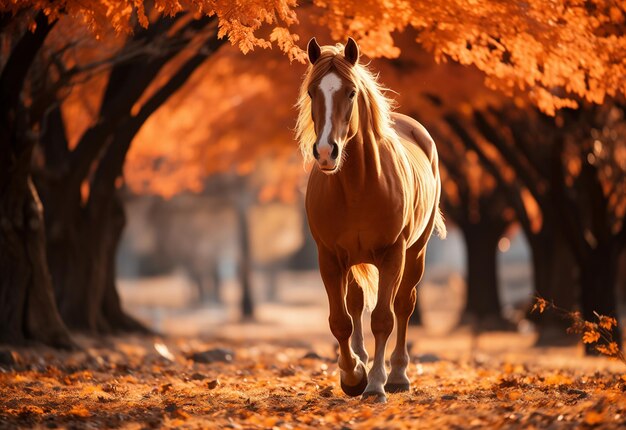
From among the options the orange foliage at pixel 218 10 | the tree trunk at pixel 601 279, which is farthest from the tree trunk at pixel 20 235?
the tree trunk at pixel 601 279

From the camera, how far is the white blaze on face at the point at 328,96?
23.8 feet

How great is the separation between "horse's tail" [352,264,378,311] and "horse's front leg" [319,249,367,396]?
1.24 ft

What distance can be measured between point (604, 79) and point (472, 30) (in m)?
1.47

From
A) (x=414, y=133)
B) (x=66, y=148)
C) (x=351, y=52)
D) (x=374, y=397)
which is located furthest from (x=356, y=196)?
(x=66, y=148)

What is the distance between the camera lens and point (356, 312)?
9234mm

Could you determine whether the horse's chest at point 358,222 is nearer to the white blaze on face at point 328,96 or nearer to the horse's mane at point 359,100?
the horse's mane at point 359,100

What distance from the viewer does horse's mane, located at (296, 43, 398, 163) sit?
25.1 ft

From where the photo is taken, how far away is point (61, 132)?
1548cm

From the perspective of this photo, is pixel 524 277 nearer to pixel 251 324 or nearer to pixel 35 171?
pixel 251 324

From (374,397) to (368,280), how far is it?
1197mm

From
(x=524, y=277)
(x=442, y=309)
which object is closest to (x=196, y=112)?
(x=442, y=309)

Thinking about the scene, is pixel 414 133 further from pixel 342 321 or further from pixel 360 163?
pixel 342 321

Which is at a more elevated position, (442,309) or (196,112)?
(196,112)

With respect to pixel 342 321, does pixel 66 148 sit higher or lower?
higher
